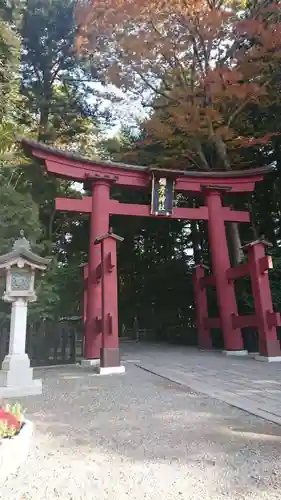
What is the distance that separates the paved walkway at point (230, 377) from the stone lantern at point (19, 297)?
2383 millimetres

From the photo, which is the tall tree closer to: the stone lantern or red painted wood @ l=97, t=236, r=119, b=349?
red painted wood @ l=97, t=236, r=119, b=349

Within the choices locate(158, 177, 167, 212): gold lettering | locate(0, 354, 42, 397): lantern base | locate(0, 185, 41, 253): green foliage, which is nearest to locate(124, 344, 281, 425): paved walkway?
locate(0, 354, 42, 397): lantern base

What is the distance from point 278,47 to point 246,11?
216cm

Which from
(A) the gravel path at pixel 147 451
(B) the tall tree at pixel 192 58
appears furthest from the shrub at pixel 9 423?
(B) the tall tree at pixel 192 58

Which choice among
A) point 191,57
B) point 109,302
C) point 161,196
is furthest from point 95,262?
point 191,57

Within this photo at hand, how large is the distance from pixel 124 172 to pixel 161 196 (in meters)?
1.15

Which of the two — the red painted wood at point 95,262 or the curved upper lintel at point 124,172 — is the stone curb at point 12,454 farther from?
the curved upper lintel at point 124,172

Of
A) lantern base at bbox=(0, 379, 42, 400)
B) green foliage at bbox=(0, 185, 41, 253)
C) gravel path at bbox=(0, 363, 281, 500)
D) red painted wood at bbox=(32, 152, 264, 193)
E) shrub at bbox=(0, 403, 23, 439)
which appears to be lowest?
gravel path at bbox=(0, 363, 281, 500)

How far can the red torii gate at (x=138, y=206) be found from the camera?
7.90 m

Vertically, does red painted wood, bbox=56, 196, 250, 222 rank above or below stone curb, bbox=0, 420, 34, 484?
above

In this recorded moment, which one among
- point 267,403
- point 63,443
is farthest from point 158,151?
point 63,443

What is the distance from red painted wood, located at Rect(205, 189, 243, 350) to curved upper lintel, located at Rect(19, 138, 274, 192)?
18.5 inches

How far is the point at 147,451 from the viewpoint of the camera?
8.97 feet

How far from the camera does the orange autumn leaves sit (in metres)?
10.6
